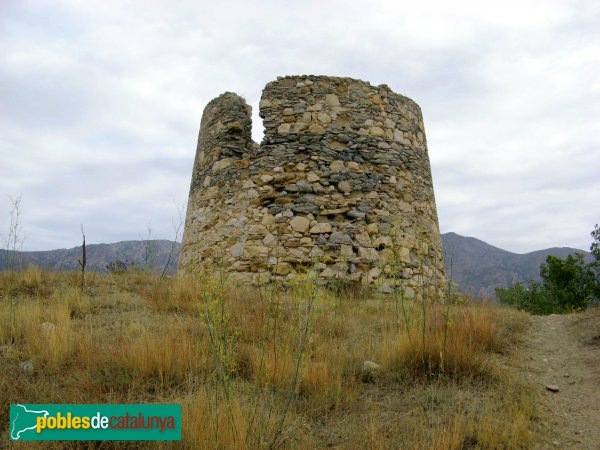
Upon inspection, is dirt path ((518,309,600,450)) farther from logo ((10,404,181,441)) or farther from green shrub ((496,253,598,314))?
green shrub ((496,253,598,314))

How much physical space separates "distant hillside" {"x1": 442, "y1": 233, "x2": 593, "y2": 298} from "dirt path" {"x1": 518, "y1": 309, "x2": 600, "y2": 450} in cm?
6750

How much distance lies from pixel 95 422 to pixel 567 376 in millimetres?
3692

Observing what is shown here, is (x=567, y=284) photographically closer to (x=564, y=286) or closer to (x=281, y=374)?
(x=564, y=286)

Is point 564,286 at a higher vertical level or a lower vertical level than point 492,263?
lower

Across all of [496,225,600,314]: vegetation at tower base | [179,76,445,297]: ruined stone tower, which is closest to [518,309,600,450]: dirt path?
[179,76,445,297]: ruined stone tower

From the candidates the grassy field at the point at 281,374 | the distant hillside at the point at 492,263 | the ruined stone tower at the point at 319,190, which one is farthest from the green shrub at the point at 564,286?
the distant hillside at the point at 492,263

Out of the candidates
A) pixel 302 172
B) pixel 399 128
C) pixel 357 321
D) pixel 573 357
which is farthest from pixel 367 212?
pixel 573 357

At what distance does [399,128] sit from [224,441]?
6.54 metres

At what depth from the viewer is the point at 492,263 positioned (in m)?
92.8

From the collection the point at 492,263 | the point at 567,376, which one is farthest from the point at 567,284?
the point at 492,263

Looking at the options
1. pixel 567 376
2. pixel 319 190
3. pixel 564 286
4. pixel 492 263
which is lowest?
pixel 567 376

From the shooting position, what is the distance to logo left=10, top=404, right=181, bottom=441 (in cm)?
235

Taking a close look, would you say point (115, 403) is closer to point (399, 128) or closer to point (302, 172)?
point (302, 172)

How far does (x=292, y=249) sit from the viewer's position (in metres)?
6.48
